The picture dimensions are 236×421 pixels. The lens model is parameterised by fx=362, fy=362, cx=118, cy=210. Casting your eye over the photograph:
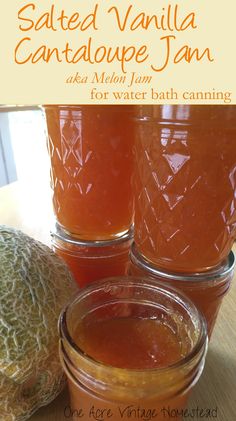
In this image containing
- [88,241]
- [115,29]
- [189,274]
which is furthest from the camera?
[88,241]

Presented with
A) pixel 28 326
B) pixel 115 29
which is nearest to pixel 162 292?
pixel 28 326

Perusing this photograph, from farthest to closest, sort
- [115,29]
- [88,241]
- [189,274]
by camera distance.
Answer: [88,241], [189,274], [115,29]

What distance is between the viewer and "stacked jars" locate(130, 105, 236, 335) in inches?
17.1

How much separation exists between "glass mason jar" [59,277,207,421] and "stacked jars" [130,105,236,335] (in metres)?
0.06

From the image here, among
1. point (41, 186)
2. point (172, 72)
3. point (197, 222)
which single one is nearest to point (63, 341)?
point (197, 222)

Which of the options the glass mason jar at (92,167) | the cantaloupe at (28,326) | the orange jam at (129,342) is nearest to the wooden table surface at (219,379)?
the cantaloupe at (28,326)

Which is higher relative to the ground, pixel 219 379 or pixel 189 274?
pixel 189 274

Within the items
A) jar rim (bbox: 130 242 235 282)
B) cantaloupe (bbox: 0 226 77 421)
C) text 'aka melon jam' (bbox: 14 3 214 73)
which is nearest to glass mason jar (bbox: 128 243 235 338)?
jar rim (bbox: 130 242 235 282)

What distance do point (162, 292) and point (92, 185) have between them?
206 mm

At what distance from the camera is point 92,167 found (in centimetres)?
57

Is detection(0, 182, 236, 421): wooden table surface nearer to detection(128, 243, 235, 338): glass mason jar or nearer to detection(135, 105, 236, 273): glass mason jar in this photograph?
detection(128, 243, 235, 338): glass mason jar

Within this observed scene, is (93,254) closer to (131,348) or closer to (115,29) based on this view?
(131,348)

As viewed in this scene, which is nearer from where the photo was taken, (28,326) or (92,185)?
(28,326)

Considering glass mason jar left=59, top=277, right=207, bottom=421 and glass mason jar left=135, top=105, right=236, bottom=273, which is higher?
glass mason jar left=135, top=105, right=236, bottom=273
